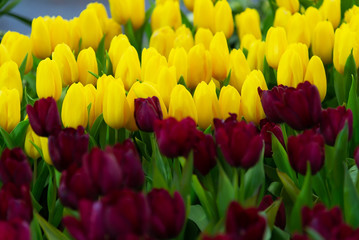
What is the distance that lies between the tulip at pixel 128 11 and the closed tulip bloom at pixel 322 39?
59 cm

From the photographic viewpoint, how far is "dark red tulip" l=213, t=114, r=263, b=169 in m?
0.87

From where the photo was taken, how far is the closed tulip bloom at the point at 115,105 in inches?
44.5

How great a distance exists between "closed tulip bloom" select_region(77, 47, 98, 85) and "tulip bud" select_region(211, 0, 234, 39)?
0.53 metres

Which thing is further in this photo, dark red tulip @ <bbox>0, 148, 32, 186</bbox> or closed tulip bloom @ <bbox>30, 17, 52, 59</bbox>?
closed tulip bloom @ <bbox>30, 17, 52, 59</bbox>

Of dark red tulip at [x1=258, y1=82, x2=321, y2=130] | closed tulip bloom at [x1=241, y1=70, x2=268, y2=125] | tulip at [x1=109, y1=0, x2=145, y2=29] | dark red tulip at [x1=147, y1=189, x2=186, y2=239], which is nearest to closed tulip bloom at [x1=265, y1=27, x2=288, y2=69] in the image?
closed tulip bloom at [x1=241, y1=70, x2=268, y2=125]

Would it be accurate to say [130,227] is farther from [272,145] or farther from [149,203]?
[272,145]

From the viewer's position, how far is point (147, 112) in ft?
3.44

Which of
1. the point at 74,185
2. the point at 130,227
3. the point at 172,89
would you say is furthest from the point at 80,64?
the point at 130,227

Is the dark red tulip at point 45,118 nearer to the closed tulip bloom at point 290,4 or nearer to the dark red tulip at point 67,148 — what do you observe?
the dark red tulip at point 67,148

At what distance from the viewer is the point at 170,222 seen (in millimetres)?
715

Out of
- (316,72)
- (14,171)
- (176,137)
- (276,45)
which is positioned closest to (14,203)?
(14,171)

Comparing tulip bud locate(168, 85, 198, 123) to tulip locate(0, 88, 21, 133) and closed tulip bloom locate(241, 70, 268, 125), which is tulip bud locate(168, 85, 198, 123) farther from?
tulip locate(0, 88, 21, 133)

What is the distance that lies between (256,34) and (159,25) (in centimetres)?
32

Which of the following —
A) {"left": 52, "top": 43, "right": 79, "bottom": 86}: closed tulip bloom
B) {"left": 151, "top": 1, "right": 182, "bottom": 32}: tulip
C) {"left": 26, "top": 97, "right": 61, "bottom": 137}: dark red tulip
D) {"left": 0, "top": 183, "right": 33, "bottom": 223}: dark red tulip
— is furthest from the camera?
{"left": 151, "top": 1, "right": 182, "bottom": 32}: tulip
